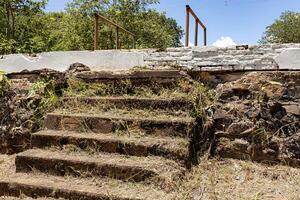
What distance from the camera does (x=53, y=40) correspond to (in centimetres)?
1513

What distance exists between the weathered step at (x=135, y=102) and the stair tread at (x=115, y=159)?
0.66m

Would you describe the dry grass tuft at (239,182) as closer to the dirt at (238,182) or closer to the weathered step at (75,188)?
the dirt at (238,182)

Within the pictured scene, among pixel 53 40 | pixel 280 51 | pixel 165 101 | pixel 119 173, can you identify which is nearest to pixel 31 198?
pixel 119 173

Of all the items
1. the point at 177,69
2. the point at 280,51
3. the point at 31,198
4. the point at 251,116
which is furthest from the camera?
the point at 177,69

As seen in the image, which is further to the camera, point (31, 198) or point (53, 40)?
point (53, 40)

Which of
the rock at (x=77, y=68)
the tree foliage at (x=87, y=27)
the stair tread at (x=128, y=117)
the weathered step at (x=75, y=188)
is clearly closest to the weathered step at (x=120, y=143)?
the stair tread at (x=128, y=117)

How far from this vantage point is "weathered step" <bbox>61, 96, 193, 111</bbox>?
3.19 m

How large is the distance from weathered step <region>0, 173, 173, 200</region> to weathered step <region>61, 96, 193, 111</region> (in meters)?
0.95

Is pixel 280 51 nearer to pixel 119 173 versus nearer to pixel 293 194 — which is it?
pixel 293 194

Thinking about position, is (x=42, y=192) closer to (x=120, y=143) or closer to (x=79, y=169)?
(x=79, y=169)

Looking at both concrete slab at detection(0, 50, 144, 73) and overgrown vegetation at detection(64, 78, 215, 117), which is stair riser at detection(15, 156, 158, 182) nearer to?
overgrown vegetation at detection(64, 78, 215, 117)

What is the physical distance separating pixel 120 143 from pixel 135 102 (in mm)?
645

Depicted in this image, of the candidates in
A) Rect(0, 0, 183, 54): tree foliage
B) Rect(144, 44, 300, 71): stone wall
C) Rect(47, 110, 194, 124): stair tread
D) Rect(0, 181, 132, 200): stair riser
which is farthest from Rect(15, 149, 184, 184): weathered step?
Rect(0, 0, 183, 54): tree foliage

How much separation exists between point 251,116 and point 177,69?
3.21ft
